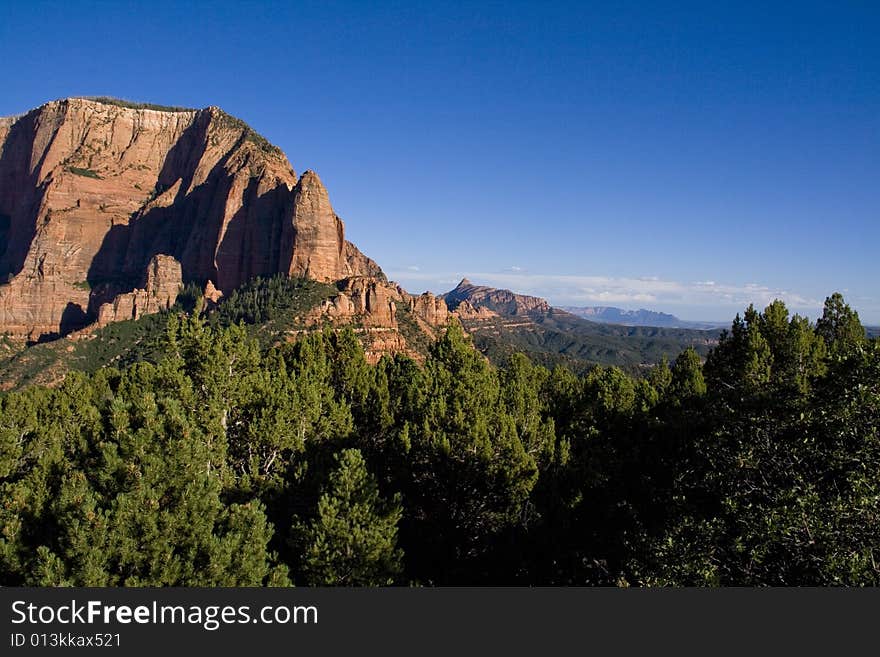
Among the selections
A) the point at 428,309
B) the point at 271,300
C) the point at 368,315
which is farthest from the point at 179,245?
the point at 368,315

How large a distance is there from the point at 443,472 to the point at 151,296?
169710mm

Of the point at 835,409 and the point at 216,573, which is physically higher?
the point at 835,409

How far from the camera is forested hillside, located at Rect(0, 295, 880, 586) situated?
1366cm

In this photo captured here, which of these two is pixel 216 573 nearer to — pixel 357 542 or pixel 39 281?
pixel 357 542

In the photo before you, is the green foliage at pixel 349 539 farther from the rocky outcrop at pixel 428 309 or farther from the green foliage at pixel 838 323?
the rocky outcrop at pixel 428 309

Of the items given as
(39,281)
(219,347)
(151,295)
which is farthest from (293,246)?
(219,347)

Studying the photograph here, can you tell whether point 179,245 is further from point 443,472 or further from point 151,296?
point 443,472

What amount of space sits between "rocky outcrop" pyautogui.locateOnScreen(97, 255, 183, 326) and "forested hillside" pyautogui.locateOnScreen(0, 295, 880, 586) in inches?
5384

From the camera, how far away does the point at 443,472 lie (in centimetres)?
2658

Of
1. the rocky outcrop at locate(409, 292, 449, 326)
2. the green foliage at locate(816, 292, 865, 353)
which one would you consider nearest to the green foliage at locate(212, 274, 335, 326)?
the rocky outcrop at locate(409, 292, 449, 326)

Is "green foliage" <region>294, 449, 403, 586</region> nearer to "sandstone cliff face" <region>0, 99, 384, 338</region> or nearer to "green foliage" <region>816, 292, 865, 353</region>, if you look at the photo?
"green foliage" <region>816, 292, 865, 353</region>

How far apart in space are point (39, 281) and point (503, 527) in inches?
8191

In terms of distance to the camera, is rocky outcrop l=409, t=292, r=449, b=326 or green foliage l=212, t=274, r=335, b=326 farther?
rocky outcrop l=409, t=292, r=449, b=326

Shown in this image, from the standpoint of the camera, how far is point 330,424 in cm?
2991
